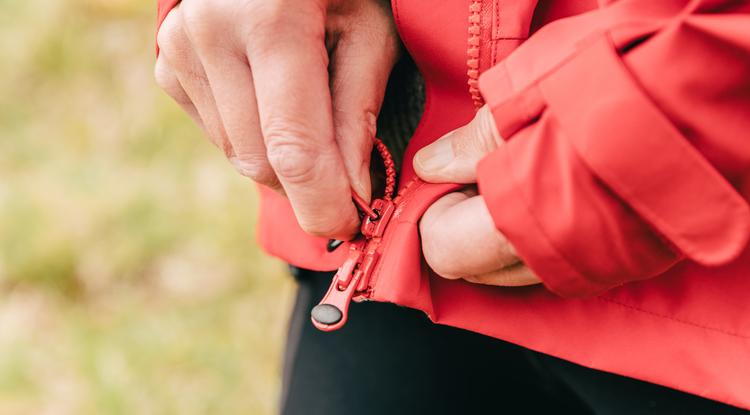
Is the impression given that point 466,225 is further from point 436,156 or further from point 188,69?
point 188,69

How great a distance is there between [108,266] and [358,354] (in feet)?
4.10

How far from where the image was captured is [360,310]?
116 centimetres

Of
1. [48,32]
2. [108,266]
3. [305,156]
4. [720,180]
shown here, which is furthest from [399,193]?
[48,32]

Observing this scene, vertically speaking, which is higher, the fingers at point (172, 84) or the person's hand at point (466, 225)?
the fingers at point (172, 84)

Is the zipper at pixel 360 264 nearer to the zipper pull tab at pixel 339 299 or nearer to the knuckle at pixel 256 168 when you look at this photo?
the zipper pull tab at pixel 339 299

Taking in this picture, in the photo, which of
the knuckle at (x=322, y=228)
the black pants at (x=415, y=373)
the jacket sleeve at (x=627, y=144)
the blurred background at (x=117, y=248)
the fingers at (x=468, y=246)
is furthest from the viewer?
the blurred background at (x=117, y=248)

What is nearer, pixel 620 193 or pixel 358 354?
pixel 620 193

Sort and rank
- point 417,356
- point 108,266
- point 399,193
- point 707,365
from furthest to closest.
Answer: point 108,266 → point 417,356 → point 399,193 → point 707,365

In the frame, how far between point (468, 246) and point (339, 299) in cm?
16

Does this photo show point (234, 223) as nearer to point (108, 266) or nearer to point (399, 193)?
point (108, 266)

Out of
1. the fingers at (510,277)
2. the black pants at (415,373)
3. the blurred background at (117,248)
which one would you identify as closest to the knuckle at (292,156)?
the fingers at (510,277)

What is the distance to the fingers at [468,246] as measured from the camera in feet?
2.36

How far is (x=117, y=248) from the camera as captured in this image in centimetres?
216

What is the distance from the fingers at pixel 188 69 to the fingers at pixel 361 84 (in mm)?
155
